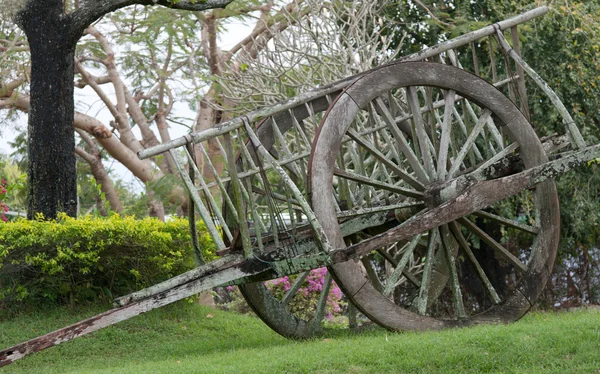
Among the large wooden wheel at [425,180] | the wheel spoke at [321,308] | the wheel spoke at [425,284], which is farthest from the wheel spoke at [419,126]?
the wheel spoke at [321,308]

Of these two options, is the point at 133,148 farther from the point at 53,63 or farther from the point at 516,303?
the point at 516,303

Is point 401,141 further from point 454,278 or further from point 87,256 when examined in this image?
point 87,256

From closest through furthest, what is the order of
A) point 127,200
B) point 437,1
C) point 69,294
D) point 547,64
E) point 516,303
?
1. point 516,303
2. point 69,294
3. point 547,64
4. point 437,1
5. point 127,200

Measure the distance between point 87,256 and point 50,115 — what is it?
78.6 inches

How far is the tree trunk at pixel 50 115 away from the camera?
33.1ft

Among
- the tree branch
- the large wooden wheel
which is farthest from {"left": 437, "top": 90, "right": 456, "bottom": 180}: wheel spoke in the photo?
the tree branch

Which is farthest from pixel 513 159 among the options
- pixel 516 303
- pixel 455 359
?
pixel 455 359

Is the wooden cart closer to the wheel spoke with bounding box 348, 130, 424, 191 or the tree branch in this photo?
the wheel spoke with bounding box 348, 130, 424, 191

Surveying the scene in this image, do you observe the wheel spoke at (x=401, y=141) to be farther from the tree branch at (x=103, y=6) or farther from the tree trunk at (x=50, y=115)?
the tree trunk at (x=50, y=115)

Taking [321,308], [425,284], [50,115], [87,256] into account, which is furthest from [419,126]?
[50,115]

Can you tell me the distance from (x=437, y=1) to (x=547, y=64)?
2.09 m

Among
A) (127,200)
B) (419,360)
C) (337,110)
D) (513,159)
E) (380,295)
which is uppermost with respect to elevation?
(127,200)

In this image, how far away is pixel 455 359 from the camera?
5.69 m

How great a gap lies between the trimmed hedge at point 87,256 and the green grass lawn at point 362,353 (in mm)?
854
